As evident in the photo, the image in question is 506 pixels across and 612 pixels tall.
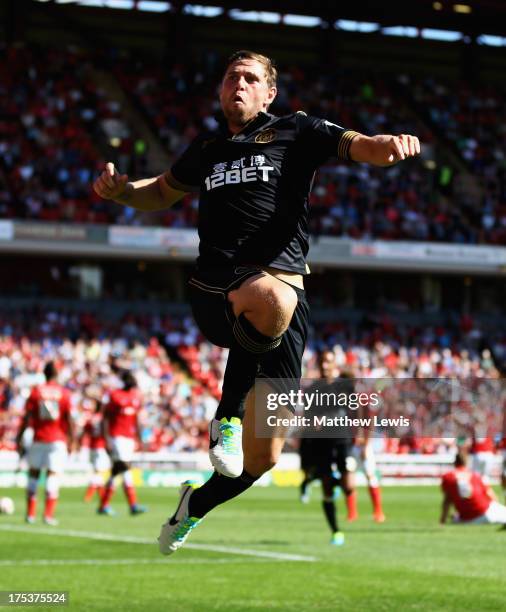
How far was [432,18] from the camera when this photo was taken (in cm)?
5200

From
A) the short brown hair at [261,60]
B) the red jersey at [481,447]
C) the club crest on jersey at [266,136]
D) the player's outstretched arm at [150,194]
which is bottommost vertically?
the red jersey at [481,447]

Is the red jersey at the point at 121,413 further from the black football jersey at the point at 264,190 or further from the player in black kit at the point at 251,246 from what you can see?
the black football jersey at the point at 264,190

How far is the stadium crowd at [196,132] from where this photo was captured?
3809cm

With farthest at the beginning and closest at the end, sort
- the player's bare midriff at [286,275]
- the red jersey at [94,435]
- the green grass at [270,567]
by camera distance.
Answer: the red jersey at [94,435]
the green grass at [270,567]
the player's bare midriff at [286,275]

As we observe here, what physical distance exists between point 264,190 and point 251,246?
29 cm

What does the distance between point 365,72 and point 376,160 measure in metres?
44.1

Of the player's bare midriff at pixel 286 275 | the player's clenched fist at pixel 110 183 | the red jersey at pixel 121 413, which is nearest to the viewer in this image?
the player's bare midriff at pixel 286 275

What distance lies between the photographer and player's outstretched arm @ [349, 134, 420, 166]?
6004 millimetres

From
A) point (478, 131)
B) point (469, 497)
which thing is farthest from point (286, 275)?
point (478, 131)

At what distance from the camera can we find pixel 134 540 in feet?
52.1

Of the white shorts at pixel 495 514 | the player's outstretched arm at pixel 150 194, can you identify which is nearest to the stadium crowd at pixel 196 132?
the white shorts at pixel 495 514

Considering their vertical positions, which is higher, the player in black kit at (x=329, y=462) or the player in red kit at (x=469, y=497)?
the player in black kit at (x=329, y=462)

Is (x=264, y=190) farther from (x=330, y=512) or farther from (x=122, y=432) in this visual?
(x=122, y=432)

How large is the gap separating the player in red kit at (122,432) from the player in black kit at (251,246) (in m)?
12.9
